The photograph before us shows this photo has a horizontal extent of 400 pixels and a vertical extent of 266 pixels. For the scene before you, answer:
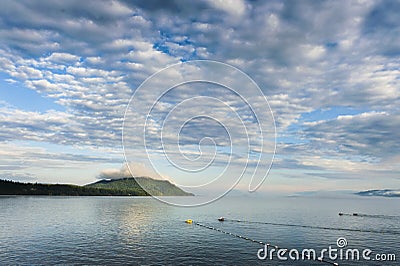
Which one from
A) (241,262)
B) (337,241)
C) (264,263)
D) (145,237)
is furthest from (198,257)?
(337,241)

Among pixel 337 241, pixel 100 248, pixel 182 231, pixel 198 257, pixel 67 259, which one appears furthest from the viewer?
pixel 182 231

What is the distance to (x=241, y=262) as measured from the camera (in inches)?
3273

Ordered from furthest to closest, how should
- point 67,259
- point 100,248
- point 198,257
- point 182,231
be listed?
point 182,231 → point 100,248 → point 198,257 → point 67,259

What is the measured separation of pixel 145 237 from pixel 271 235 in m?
53.1

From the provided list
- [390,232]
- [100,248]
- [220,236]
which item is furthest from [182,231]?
[390,232]

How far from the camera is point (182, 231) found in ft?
459

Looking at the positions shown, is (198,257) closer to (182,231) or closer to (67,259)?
(67,259)

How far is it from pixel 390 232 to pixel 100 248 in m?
132

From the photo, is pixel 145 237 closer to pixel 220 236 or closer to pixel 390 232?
pixel 220 236

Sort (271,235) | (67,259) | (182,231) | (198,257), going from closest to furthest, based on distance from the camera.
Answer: (67,259) → (198,257) → (271,235) → (182,231)

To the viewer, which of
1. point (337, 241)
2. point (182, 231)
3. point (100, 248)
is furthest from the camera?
point (182, 231)

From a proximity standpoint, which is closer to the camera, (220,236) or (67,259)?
(67,259)

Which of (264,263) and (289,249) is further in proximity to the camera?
(289,249)

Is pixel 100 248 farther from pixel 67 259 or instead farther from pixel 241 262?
pixel 241 262
